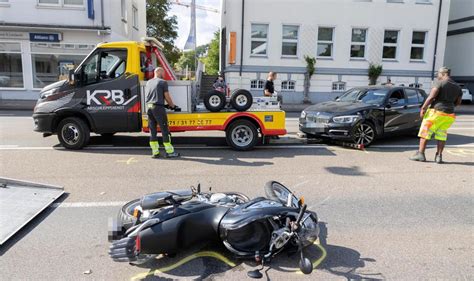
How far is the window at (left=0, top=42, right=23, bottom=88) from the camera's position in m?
20.4

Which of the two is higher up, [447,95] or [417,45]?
[417,45]

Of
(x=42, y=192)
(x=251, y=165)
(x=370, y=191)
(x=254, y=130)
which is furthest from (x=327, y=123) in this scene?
(x=42, y=192)

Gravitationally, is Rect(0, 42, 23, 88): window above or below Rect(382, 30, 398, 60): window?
below

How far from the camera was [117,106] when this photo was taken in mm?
7953

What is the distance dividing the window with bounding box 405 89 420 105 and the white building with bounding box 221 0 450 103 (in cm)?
1269

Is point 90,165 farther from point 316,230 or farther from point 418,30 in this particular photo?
point 418,30

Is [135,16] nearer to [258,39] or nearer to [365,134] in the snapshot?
[258,39]

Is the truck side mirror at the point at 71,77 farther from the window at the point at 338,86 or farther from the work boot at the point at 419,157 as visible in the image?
the window at the point at 338,86

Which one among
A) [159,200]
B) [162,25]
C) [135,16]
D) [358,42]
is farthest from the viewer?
[162,25]

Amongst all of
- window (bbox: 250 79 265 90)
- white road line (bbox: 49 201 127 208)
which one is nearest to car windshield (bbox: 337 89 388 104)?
white road line (bbox: 49 201 127 208)

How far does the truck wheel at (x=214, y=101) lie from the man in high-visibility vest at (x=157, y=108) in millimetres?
886

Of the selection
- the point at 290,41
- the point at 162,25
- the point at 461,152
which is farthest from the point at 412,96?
the point at 162,25

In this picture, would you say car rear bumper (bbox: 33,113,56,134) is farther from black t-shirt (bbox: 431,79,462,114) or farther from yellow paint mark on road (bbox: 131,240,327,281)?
black t-shirt (bbox: 431,79,462,114)

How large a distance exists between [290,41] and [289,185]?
728 inches
